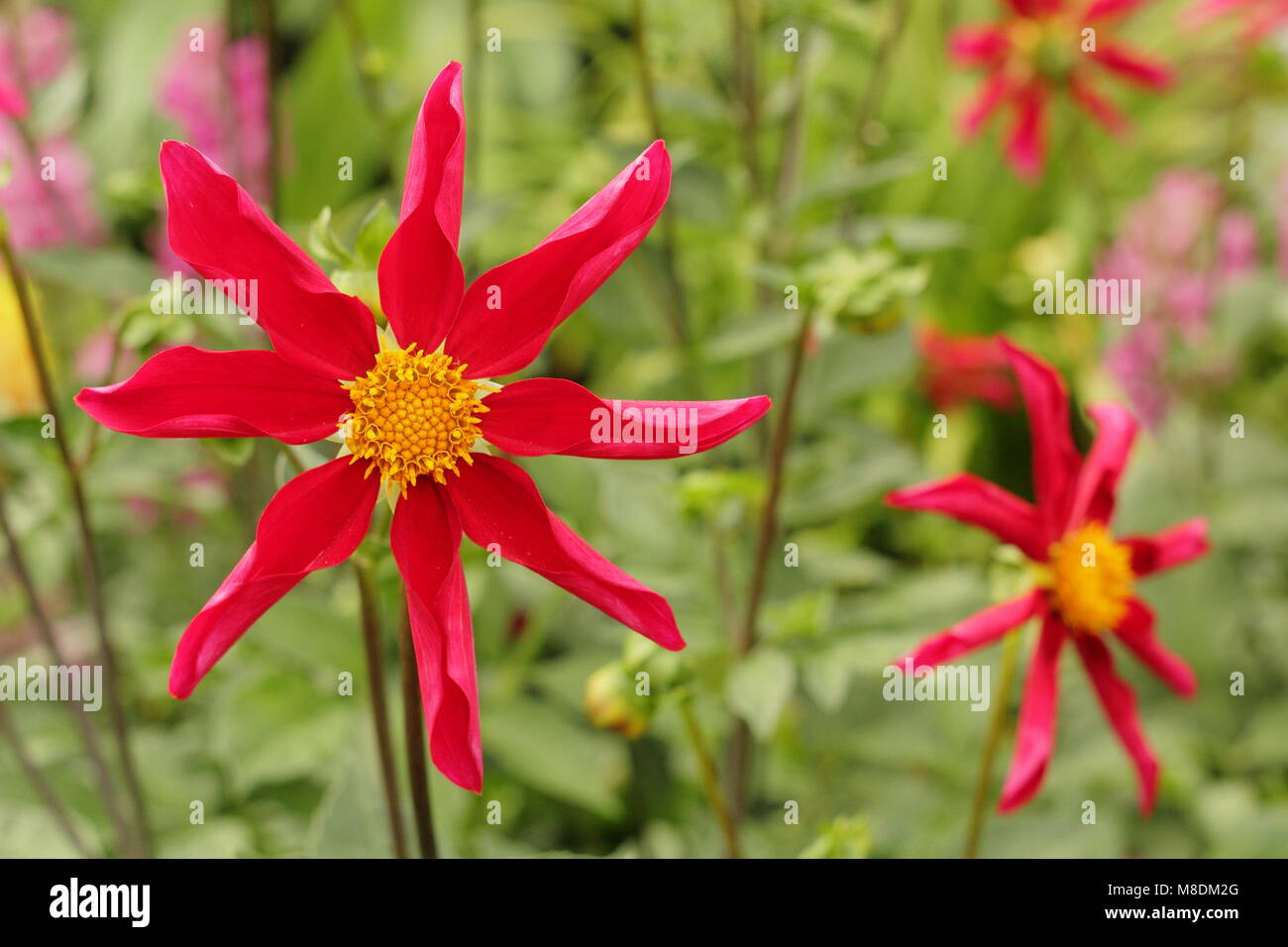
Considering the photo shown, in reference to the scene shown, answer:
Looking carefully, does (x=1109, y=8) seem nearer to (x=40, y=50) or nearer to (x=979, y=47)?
(x=979, y=47)

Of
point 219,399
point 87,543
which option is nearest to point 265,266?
point 219,399

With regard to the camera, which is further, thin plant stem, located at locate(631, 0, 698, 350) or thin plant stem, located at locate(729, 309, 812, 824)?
thin plant stem, located at locate(631, 0, 698, 350)

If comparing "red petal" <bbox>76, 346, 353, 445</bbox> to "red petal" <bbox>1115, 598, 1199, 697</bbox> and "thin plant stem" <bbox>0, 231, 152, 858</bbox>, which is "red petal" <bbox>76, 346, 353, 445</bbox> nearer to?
"thin plant stem" <bbox>0, 231, 152, 858</bbox>

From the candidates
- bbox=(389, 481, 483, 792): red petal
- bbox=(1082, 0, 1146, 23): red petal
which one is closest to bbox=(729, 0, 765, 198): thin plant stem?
bbox=(1082, 0, 1146, 23): red petal

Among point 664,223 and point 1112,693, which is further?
point 664,223

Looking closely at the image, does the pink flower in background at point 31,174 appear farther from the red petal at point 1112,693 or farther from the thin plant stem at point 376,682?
the red petal at point 1112,693

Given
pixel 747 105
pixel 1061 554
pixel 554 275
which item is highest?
pixel 747 105

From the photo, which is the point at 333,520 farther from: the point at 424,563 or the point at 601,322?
the point at 601,322
